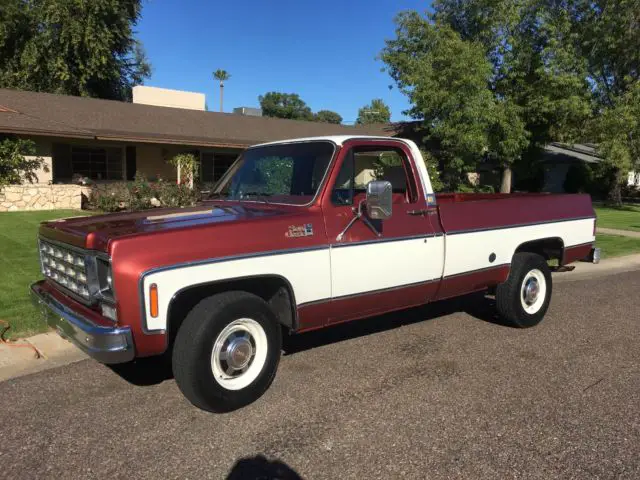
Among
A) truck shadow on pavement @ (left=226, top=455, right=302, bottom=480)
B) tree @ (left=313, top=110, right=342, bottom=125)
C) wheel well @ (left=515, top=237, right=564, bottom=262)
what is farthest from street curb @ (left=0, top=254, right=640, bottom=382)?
tree @ (left=313, top=110, right=342, bottom=125)

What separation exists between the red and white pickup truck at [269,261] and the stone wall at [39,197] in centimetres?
1288

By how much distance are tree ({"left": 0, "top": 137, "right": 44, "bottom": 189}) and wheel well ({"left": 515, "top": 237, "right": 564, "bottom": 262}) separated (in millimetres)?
14960

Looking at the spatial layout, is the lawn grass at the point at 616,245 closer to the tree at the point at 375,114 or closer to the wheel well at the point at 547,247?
the wheel well at the point at 547,247

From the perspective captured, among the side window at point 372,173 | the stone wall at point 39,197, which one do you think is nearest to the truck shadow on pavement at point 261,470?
the side window at point 372,173

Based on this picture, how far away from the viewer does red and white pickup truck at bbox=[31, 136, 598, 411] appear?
135 inches

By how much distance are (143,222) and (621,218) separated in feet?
67.9

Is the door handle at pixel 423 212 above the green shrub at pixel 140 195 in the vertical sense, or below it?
above

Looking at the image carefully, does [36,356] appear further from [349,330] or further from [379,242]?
[379,242]

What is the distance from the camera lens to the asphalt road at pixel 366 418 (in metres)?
3.18

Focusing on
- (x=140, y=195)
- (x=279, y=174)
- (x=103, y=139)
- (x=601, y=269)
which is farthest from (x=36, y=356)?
(x=103, y=139)

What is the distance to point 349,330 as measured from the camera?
5867 mm

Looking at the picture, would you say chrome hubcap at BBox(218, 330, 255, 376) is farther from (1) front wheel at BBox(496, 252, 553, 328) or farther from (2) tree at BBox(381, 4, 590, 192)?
(2) tree at BBox(381, 4, 590, 192)

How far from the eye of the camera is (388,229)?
4.54 m

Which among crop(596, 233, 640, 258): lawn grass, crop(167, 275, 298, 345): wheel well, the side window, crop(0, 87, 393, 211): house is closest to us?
crop(167, 275, 298, 345): wheel well
